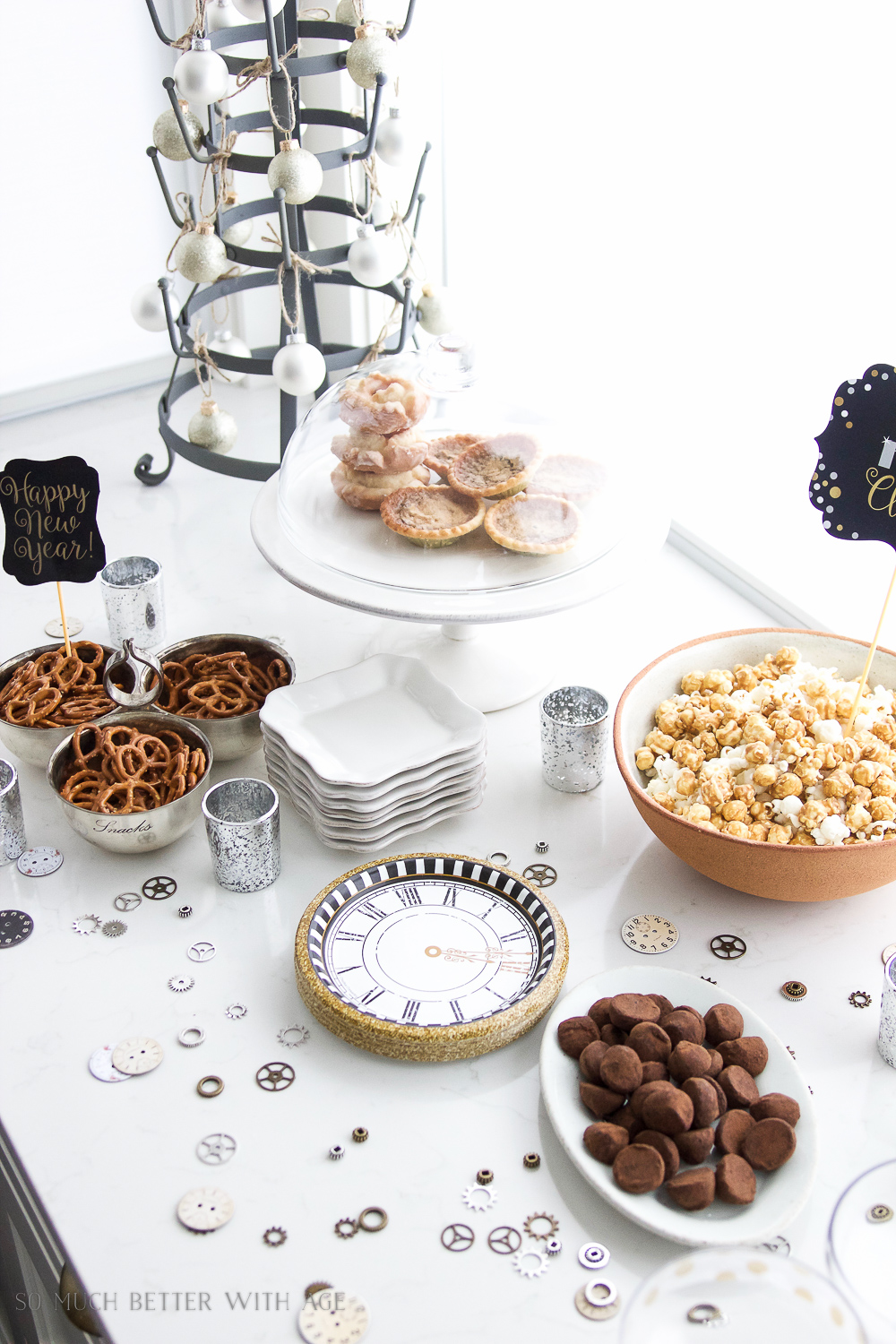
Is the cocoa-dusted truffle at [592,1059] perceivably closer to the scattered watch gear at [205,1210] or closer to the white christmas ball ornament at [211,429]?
the scattered watch gear at [205,1210]

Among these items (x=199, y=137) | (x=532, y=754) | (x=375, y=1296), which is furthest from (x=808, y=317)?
(x=375, y=1296)

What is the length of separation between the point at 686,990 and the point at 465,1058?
19 cm

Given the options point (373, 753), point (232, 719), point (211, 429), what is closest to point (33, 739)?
point (232, 719)

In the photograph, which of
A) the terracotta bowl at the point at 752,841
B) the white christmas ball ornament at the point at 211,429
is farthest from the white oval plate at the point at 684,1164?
the white christmas ball ornament at the point at 211,429

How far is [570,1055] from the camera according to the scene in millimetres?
927

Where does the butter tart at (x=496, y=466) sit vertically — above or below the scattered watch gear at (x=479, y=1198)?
above

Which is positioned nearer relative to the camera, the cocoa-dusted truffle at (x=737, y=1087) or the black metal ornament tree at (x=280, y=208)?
the cocoa-dusted truffle at (x=737, y=1087)

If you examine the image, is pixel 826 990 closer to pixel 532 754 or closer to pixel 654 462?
pixel 532 754

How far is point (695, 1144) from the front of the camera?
0.84 meters

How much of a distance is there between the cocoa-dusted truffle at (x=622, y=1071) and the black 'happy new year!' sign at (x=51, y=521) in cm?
72

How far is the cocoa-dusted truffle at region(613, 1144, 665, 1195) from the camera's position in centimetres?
82

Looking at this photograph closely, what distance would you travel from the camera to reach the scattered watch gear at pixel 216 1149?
89 centimetres

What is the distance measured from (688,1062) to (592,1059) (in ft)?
0.23

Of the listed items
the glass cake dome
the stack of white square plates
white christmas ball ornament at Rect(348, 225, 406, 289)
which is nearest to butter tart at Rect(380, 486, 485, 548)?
the glass cake dome
